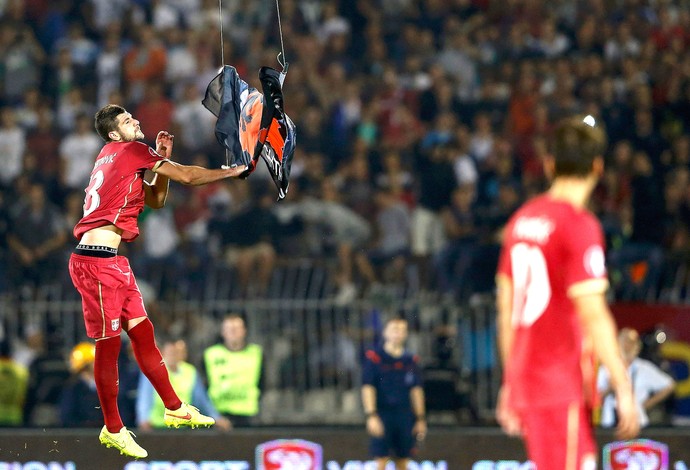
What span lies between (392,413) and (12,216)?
214 inches

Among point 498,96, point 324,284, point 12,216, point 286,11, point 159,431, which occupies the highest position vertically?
point 286,11

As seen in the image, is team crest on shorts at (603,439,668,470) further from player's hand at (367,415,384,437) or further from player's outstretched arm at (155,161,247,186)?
player's outstretched arm at (155,161,247,186)

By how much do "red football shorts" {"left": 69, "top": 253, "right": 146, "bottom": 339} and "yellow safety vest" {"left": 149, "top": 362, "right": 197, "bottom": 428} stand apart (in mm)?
4052

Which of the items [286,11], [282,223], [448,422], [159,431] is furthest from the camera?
[286,11]

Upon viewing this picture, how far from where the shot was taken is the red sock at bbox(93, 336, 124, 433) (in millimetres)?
8211

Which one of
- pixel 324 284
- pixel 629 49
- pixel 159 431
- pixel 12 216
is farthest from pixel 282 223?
pixel 629 49

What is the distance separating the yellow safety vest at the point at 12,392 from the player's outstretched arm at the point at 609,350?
9160 millimetres

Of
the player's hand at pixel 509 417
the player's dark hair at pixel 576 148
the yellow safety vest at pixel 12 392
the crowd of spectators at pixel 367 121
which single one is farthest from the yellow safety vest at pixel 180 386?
the player's dark hair at pixel 576 148

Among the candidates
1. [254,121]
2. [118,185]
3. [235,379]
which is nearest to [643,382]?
[235,379]

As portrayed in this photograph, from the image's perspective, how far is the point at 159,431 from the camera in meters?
11.4

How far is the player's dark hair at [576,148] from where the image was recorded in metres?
5.64

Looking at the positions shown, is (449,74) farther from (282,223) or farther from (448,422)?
(448,422)

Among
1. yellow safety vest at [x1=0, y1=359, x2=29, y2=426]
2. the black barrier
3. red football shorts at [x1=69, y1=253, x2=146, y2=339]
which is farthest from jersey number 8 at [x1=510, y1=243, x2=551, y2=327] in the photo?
yellow safety vest at [x1=0, y1=359, x2=29, y2=426]

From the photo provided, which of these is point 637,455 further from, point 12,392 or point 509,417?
point 12,392
